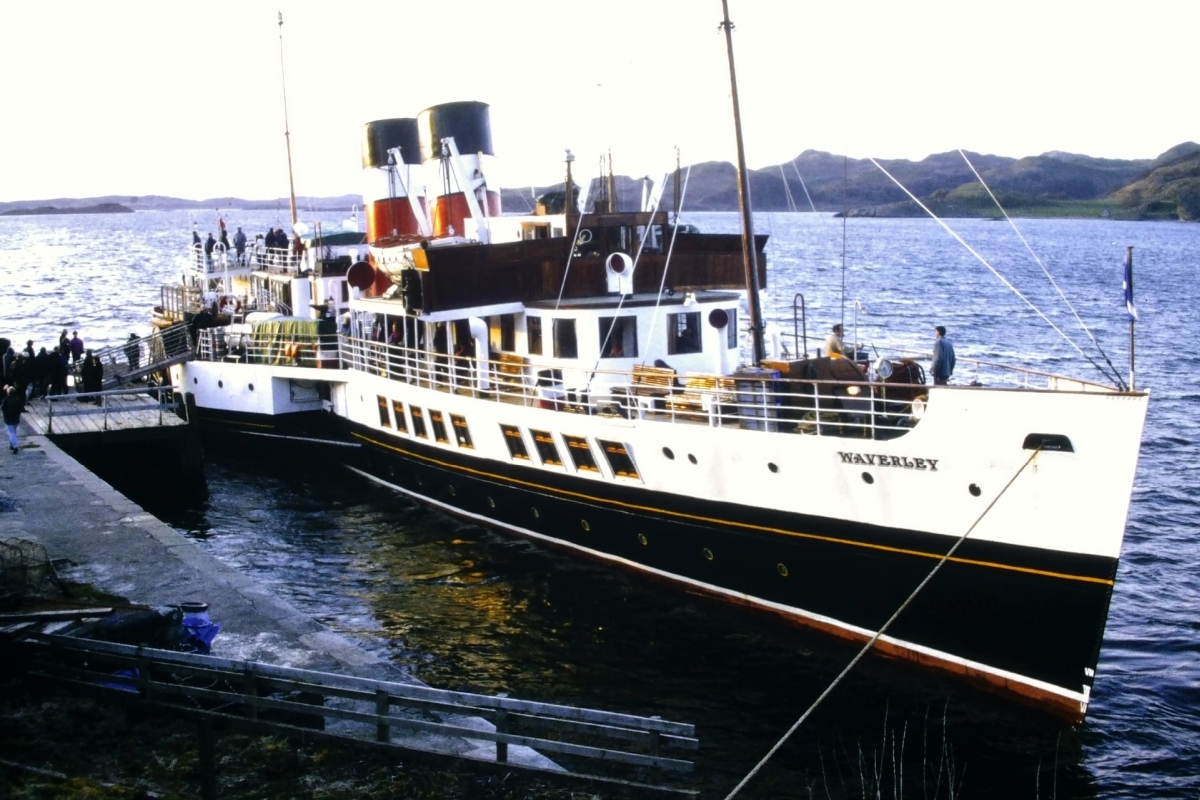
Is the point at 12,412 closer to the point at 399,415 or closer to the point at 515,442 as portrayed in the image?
the point at 399,415

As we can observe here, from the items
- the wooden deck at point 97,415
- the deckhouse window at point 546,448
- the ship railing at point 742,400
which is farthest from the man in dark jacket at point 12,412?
the deckhouse window at point 546,448

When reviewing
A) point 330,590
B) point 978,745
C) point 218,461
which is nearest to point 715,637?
point 978,745

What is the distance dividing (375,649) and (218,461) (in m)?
15.5

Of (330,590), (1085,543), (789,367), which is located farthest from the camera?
(330,590)

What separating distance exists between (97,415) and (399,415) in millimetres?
7698

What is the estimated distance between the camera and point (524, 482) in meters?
21.4

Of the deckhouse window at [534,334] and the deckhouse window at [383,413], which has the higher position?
the deckhouse window at [534,334]

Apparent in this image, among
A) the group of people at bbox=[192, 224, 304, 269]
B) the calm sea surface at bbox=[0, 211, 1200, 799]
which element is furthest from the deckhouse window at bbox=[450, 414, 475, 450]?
the group of people at bbox=[192, 224, 304, 269]

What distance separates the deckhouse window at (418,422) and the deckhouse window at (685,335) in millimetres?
5542

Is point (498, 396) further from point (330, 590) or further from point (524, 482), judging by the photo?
point (330, 590)

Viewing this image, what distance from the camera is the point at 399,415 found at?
989 inches

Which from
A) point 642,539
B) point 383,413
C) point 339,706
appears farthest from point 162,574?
point 383,413

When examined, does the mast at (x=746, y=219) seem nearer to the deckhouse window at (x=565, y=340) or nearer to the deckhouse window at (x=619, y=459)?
the deckhouse window at (x=619, y=459)

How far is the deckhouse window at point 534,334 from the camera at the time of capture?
23.3 meters
